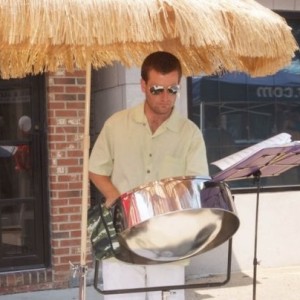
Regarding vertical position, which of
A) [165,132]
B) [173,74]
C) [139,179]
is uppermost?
[173,74]

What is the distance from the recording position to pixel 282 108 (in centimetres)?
613

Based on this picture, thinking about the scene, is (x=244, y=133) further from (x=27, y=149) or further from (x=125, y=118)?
(x=125, y=118)

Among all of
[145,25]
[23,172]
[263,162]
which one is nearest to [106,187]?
[263,162]

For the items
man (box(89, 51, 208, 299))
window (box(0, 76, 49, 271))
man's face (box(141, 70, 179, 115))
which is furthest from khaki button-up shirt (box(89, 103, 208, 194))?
window (box(0, 76, 49, 271))

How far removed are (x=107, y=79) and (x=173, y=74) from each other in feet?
9.43

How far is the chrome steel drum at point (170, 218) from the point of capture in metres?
2.67

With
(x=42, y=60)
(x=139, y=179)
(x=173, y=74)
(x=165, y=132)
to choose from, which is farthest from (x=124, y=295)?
(x=42, y=60)

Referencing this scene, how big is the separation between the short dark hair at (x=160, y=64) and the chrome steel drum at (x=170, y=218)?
578 mm

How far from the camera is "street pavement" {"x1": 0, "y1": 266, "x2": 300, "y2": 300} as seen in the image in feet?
16.9

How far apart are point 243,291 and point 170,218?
9.73ft

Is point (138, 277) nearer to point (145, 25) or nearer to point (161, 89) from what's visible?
point (161, 89)

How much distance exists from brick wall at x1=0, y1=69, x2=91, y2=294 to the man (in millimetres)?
2012

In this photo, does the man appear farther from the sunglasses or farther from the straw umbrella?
the straw umbrella

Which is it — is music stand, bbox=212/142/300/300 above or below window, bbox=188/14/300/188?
below
